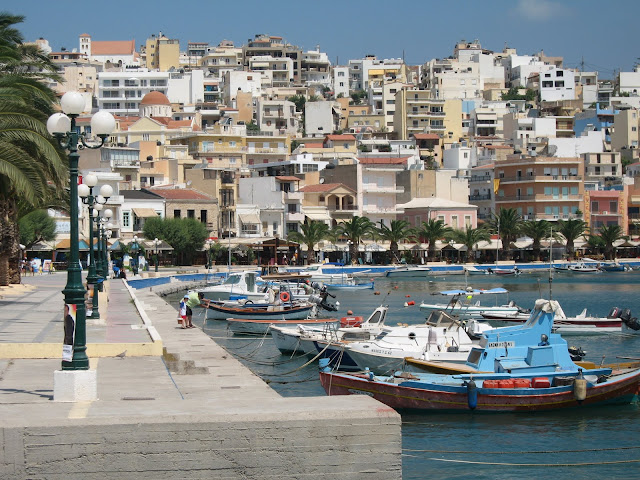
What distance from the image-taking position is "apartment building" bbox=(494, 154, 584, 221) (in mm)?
101500

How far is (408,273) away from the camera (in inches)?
3366

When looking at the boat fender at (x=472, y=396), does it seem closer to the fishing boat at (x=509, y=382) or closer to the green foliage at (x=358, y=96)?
the fishing boat at (x=509, y=382)

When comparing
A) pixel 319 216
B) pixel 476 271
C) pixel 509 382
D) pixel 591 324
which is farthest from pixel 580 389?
pixel 319 216

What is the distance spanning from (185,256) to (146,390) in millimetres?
70928

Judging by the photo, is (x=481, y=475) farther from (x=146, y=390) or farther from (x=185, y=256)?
(x=185, y=256)

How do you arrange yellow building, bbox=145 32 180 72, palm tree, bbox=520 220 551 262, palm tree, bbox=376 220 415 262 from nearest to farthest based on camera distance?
palm tree, bbox=376 220 415 262
palm tree, bbox=520 220 551 262
yellow building, bbox=145 32 180 72

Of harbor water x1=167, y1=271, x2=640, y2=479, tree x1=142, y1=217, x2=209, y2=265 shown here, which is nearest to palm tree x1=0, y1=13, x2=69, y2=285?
harbor water x1=167, y1=271, x2=640, y2=479

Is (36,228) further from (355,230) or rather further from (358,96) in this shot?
(358,96)

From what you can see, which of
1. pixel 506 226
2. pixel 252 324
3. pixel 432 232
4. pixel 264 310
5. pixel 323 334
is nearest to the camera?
pixel 323 334

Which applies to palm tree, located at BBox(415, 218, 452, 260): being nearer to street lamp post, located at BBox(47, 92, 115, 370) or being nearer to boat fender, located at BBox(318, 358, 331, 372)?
boat fender, located at BBox(318, 358, 331, 372)

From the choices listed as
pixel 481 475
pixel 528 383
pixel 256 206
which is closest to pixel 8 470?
pixel 481 475

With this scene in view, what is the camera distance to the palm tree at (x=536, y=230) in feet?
316

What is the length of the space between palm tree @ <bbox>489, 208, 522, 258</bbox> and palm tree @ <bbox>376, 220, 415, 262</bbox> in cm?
911

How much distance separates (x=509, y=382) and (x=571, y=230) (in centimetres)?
7744
